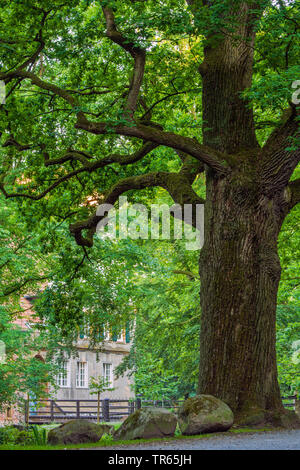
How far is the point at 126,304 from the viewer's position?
22.1m

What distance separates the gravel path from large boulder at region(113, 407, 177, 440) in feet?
1.37

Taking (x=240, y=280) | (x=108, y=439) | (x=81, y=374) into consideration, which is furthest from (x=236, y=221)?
(x=81, y=374)

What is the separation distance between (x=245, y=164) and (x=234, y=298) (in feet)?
8.10

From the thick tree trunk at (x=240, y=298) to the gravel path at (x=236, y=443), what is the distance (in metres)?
0.95

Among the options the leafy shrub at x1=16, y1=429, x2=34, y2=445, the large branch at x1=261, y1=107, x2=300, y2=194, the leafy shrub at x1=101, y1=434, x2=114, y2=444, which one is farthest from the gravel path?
the large branch at x1=261, y1=107, x2=300, y2=194

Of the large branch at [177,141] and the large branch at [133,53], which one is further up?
the large branch at [133,53]

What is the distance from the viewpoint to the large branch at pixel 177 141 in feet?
35.6

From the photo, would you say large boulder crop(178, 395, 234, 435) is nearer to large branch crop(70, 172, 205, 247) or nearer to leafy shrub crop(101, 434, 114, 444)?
leafy shrub crop(101, 434, 114, 444)

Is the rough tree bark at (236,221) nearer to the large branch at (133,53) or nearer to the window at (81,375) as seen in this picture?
the large branch at (133,53)

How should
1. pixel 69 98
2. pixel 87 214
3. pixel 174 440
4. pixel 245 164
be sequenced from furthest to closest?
pixel 87 214
pixel 69 98
pixel 245 164
pixel 174 440

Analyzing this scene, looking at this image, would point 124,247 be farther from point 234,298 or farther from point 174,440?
point 174,440

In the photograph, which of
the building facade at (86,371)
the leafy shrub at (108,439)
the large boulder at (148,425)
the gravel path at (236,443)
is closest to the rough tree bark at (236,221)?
the gravel path at (236,443)

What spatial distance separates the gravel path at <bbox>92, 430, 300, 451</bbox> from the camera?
25.8 ft
